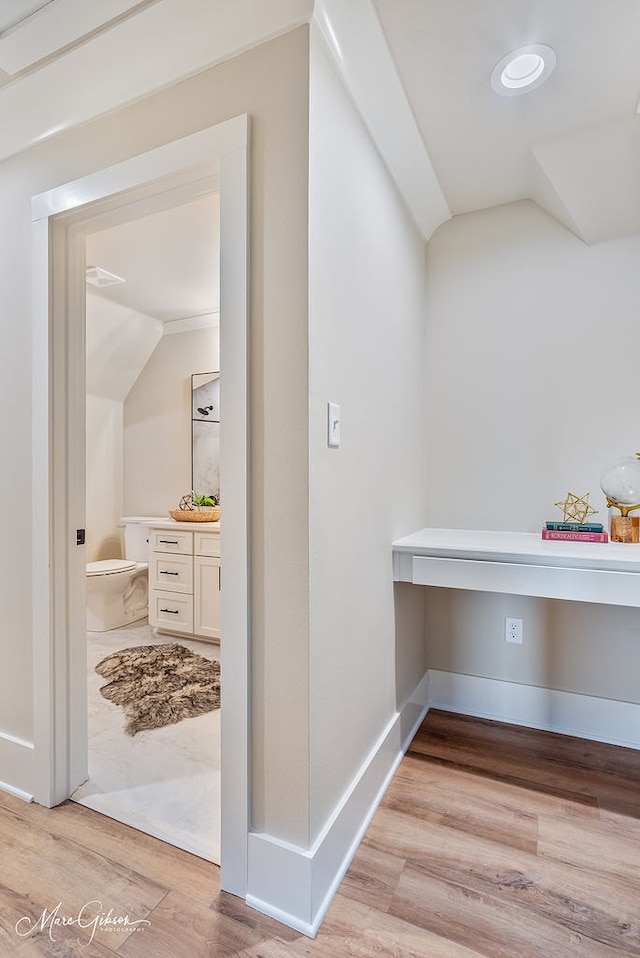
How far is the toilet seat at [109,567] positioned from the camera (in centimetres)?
343

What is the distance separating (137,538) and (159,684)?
150cm

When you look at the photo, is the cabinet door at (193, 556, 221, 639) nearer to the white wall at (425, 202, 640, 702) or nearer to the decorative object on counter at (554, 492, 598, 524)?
the white wall at (425, 202, 640, 702)

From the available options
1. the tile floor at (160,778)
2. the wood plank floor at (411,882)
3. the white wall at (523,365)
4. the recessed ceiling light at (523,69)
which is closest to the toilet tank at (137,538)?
the tile floor at (160,778)

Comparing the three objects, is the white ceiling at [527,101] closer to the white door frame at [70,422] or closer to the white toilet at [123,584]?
the white door frame at [70,422]

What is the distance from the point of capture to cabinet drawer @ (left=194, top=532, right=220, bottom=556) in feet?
10.5

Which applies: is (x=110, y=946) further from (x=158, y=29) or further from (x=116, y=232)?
(x=116, y=232)

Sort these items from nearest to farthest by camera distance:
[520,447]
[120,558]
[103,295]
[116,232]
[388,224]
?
[388,224], [520,447], [116,232], [103,295], [120,558]

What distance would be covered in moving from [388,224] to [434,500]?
1.24 m

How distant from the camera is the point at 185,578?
3305 mm

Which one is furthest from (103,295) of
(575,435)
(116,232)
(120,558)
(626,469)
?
(626,469)

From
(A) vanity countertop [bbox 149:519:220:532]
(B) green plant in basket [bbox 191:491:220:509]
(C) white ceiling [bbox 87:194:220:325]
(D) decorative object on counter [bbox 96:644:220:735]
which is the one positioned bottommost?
(D) decorative object on counter [bbox 96:644:220:735]

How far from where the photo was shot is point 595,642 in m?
2.08

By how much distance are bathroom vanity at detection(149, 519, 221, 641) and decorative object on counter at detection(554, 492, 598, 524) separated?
2016mm

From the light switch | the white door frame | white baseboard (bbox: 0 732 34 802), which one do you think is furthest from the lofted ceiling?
white baseboard (bbox: 0 732 34 802)
